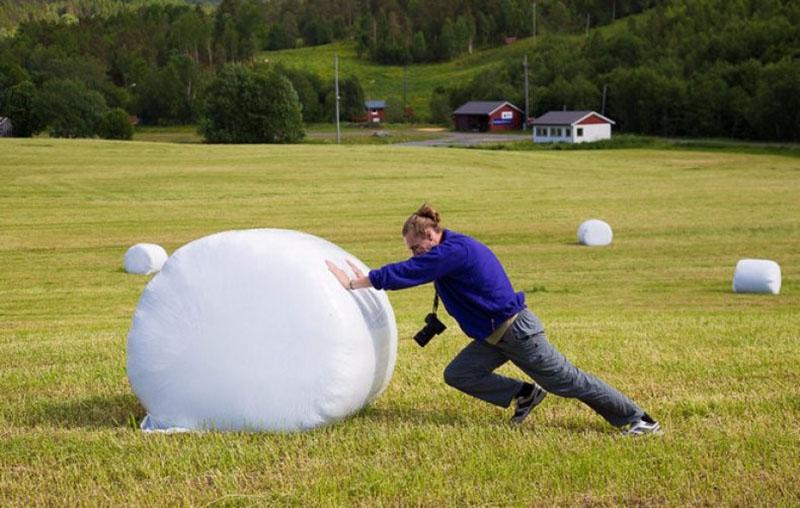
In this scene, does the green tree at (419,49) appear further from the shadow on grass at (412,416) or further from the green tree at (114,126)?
the shadow on grass at (412,416)

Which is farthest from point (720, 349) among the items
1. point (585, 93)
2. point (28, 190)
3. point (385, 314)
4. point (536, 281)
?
point (585, 93)

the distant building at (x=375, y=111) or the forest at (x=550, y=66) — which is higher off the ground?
the forest at (x=550, y=66)

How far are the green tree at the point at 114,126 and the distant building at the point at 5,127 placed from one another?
9052mm

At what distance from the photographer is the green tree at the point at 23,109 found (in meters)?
91.1

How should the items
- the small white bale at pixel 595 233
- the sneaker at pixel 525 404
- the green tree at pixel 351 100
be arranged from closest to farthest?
the sneaker at pixel 525 404, the small white bale at pixel 595 233, the green tree at pixel 351 100

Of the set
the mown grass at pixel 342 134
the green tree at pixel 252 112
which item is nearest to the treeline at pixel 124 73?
the mown grass at pixel 342 134

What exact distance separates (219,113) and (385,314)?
78.3 m

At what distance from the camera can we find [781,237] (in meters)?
30.6

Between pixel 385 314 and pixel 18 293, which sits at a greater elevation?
pixel 385 314

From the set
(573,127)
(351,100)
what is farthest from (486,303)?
(351,100)

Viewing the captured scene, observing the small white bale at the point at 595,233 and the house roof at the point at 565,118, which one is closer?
the small white bale at the point at 595,233

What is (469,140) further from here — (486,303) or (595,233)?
(486,303)

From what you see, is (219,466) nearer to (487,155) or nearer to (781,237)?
(781,237)

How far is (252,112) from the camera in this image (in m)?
84.1
